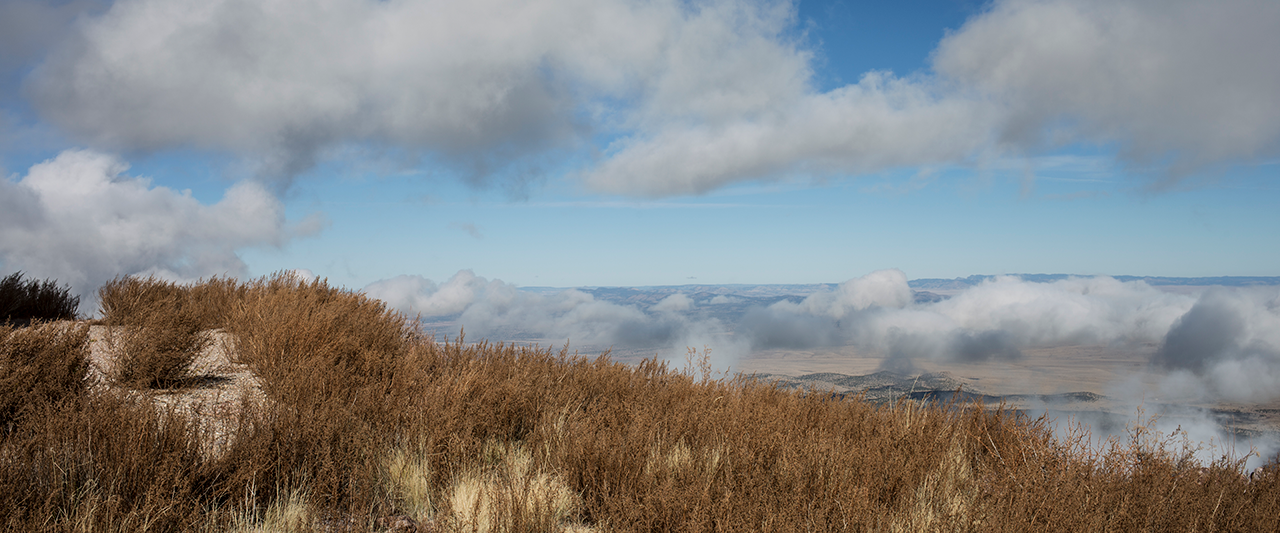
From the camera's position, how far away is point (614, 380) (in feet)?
21.2

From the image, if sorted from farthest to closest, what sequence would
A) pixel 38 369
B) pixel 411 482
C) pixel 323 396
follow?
pixel 323 396 → pixel 38 369 → pixel 411 482

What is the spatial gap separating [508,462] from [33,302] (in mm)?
10190

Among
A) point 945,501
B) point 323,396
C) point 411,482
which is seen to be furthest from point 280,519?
point 945,501

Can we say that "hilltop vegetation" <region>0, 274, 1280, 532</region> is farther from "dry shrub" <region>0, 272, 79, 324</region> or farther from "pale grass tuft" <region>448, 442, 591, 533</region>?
"dry shrub" <region>0, 272, 79, 324</region>

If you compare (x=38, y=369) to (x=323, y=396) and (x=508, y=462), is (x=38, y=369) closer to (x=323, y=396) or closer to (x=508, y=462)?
(x=323, y=396)

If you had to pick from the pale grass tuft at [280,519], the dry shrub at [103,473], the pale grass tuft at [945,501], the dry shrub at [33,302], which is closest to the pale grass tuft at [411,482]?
the pale grass tuft at [280,519]

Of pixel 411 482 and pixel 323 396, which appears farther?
pixel 323 396

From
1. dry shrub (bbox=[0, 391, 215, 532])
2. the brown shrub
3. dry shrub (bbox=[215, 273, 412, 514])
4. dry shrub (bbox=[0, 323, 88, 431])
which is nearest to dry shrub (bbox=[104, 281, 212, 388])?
the brown shrub

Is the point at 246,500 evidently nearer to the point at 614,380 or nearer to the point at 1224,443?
the point at 614,380

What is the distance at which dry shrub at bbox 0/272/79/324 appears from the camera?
8.95m

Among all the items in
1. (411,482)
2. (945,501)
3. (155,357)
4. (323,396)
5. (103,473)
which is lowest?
(945,501)

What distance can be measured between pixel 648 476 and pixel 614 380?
2940mm

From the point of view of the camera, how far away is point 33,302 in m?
9.30

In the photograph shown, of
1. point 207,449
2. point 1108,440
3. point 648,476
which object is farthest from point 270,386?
point 1108,440
